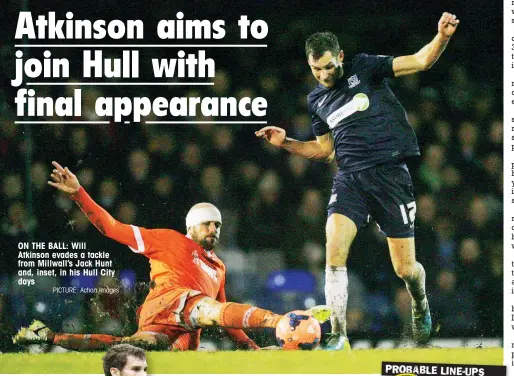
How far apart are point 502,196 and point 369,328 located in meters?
0.89

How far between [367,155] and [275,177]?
17.8 inches

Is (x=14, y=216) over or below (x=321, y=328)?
over

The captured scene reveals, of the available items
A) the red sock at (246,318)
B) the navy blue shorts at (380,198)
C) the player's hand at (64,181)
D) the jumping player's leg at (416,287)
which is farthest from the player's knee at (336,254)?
the player's hand at (64,181)

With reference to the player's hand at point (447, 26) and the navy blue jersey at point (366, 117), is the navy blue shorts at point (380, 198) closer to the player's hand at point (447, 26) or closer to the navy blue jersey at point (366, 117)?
the navy blue jersey at point (366, 117)

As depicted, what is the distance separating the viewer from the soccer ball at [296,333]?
13.4 ft

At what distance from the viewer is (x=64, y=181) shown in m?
4.14

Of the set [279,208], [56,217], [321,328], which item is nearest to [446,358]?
[321,328]

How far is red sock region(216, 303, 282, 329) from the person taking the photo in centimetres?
409

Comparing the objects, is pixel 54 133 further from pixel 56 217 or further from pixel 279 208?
pixel 279 208

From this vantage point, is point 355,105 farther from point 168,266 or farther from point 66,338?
point 66,338

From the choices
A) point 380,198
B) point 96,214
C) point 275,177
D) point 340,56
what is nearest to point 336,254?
point 380,198

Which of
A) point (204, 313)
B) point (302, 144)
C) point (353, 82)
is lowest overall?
point (204, 313)

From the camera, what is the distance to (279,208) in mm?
4160

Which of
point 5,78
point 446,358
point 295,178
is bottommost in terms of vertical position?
point 446,358
